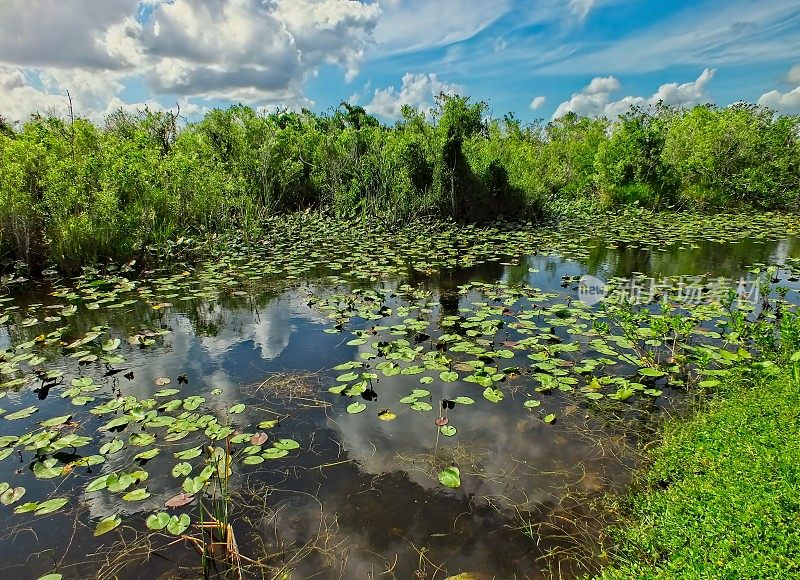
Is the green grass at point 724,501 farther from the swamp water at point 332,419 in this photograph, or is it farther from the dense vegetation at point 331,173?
the dense vegetation at point 331,173

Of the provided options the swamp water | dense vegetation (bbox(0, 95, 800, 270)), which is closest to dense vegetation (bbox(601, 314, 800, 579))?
the swamp water

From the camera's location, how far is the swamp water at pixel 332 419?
2504mm

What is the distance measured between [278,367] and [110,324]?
112 inches

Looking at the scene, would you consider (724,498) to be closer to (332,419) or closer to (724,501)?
(724,501)

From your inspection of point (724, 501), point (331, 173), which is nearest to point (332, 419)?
point (724, 501)

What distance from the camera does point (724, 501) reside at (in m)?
2.22

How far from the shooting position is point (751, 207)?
17.0m

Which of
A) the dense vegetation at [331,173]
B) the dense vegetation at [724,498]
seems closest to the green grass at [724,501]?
the dense vegetation at [724,498]

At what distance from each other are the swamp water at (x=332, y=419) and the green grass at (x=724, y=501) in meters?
0.26

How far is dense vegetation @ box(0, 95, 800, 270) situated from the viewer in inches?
293

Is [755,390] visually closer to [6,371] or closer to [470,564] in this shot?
[470,564]

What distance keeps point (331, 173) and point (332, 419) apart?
12.6m

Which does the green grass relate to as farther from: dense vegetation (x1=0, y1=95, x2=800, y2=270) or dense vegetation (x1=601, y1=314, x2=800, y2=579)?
dense vegetation (x1=0, y1=95, x2=800, y2=270)

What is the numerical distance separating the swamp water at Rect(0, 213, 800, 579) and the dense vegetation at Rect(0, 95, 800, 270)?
4.79 feet
